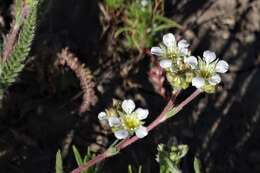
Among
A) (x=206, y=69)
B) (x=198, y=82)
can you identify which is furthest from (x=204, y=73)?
(x=198, y=82)

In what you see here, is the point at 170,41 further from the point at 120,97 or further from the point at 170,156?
the point at 120,97

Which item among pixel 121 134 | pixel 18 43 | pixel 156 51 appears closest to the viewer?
pixel 121 134

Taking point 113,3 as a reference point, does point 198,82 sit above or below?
below

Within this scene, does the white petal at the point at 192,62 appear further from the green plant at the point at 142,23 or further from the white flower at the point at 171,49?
the green plant at the point at 142,23

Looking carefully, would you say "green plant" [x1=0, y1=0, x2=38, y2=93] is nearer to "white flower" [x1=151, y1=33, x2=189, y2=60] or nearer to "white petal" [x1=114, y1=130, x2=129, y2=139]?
"white flower" [x1=151, y1=33, x2=189, y2=60]

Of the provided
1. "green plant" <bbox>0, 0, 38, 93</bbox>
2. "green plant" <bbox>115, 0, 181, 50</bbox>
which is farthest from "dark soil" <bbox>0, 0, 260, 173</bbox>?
"green plant" <bbox>0, 0, 38, 93</bbox>
